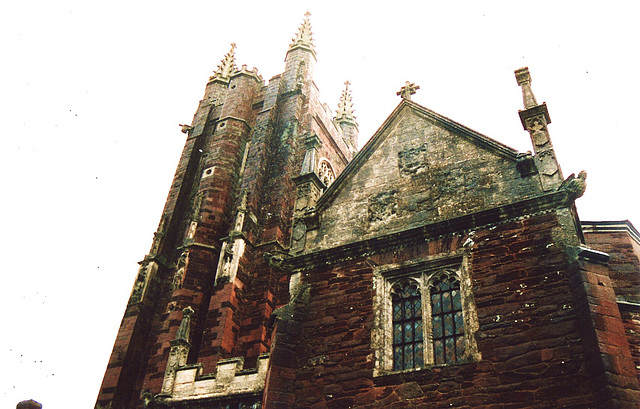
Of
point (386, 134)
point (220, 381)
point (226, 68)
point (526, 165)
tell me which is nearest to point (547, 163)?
point (526, 165)

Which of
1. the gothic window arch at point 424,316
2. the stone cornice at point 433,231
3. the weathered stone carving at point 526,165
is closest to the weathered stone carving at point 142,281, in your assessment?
the stone cornice at point 433,231

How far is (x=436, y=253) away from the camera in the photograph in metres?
10.2

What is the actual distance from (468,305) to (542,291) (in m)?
1.19

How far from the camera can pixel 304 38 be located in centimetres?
3103

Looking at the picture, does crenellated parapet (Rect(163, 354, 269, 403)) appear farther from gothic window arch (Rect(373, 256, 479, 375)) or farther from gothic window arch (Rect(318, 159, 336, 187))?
gothic window arch (Rect(318, 159, 336, 187))

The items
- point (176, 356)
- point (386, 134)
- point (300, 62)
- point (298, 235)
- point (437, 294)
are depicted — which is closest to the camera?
point (437, 294)

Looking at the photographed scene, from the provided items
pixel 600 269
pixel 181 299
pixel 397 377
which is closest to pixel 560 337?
pixel 600 269

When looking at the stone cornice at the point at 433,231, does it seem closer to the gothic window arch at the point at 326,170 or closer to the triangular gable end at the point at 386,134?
the triangular gable end at the point at 386,134

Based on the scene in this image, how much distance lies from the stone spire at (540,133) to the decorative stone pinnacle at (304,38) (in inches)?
801

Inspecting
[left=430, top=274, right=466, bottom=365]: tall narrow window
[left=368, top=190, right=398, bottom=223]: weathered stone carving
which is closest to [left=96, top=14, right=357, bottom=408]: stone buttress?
[left=368, top=190, right=398, bottom=223]: weathered stone carving

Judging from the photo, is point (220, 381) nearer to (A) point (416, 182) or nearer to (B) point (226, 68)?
(A) point (416, 182)

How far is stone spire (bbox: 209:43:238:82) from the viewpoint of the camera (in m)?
32.5

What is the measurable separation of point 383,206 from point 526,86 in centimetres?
377

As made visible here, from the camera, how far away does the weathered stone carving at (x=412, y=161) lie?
38.4 feet
